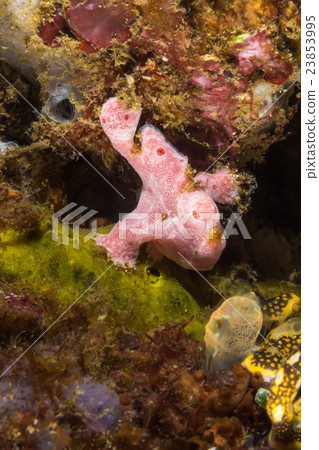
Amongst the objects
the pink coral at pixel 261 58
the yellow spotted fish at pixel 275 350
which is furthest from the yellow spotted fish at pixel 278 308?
the pink coral at pixel 261 58

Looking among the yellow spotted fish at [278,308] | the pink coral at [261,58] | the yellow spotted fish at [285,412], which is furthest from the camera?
the yellow spotted fish at [278,308]

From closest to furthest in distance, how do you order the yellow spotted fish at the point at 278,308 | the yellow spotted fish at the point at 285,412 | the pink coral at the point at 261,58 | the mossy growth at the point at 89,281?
the yellow spotted fish at the point at 285,412
the pink coral at the point at 261,58
the mossy growth at the point at 89,281
the yellow spotted fish at the point at 278,308

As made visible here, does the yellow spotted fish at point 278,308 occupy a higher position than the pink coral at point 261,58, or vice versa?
the pink coral at point 261,58

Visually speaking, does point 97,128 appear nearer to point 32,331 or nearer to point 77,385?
point 32,331

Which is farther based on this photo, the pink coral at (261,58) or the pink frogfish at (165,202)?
the pink frogfish at (165,202)

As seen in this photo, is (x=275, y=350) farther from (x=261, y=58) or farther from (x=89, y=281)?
(x=261, y=58)

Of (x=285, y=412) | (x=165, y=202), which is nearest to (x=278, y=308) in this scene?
(x=285, y=412)

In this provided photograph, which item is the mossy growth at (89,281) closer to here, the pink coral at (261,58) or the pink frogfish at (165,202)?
the pink frogfish at (165,202)
